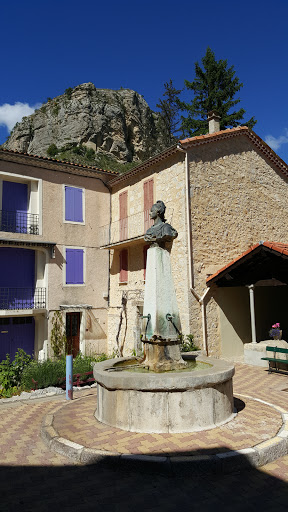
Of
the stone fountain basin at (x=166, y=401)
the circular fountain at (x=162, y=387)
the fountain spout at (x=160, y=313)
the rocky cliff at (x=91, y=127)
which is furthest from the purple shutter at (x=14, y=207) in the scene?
the rocky cliff at (x=91, y=127)

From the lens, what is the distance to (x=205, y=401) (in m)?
5.09

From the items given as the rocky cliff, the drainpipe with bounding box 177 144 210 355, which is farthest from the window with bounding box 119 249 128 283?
the rocky cliff

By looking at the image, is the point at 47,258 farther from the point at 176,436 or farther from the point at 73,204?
the point at 176,436

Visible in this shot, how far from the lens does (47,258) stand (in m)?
14.5

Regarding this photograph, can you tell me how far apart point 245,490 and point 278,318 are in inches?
511

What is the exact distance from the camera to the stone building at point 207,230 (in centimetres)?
1248

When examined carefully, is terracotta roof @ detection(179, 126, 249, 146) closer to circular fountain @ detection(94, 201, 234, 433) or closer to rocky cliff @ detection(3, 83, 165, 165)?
circular fountain @ detection(94, 201, 234, 433)

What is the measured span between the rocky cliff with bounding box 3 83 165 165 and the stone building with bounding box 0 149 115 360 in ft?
90.9

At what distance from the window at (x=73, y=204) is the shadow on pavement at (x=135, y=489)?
11.9 m

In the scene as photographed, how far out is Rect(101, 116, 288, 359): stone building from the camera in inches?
492

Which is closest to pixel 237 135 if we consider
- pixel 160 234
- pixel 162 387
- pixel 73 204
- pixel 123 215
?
pixel 123 215

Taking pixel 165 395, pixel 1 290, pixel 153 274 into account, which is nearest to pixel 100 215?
pixel 1 290

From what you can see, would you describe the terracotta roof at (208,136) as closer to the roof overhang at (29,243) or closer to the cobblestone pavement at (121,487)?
the roof overhang at (29,243)

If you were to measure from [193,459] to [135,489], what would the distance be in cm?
76
